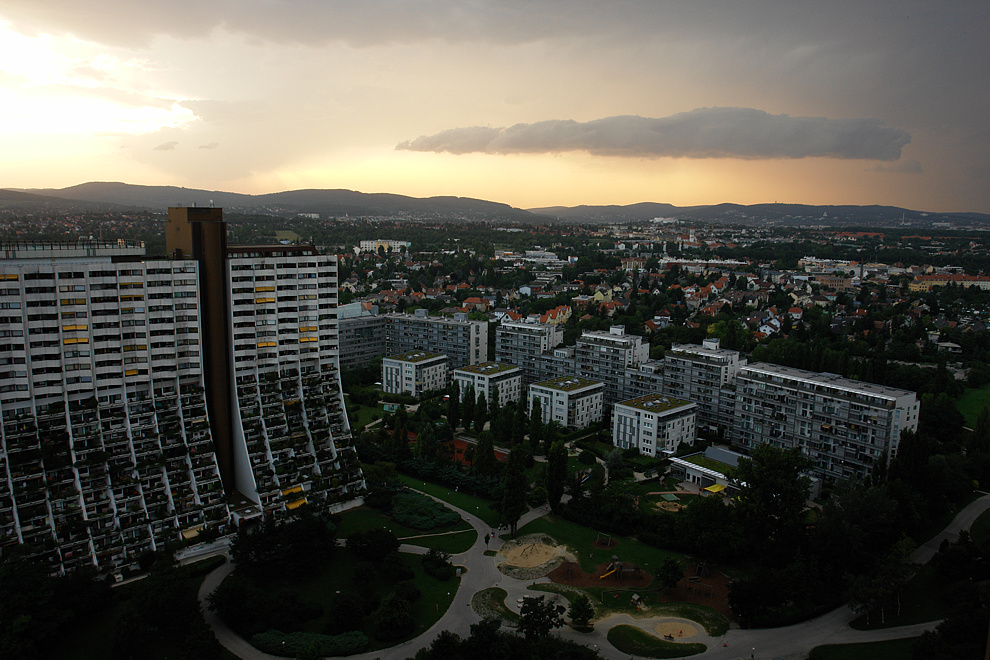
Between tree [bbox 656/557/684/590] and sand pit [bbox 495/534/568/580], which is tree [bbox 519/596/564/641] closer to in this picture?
sand pit [bbox 495/534/568/580]

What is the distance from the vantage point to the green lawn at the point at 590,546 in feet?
87.8

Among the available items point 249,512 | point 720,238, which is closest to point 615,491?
point 249,512

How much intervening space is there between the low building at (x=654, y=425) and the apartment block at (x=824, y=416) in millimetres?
2909

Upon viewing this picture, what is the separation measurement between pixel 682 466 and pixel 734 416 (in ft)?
18.2

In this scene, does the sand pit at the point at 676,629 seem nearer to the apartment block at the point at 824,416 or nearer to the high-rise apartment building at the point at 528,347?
the apartment block at the point at 824,416

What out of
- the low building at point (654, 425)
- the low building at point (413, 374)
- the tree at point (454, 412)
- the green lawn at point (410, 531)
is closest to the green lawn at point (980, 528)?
the low building at point (654, 425)

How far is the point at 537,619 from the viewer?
2094cm

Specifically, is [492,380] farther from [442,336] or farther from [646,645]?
[646,645]

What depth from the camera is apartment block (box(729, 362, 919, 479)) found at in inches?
1262

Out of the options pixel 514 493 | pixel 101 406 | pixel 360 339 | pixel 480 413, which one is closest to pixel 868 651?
pixel 514 493

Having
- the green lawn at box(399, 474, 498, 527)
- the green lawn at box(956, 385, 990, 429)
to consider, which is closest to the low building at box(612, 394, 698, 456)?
the green lawn at box(399, 474, 498, 527)

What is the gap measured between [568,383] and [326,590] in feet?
73.2

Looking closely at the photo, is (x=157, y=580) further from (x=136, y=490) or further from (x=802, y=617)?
(x=802, y=617)

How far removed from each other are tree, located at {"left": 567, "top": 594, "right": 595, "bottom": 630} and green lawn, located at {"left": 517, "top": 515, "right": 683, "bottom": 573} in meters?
3.84
